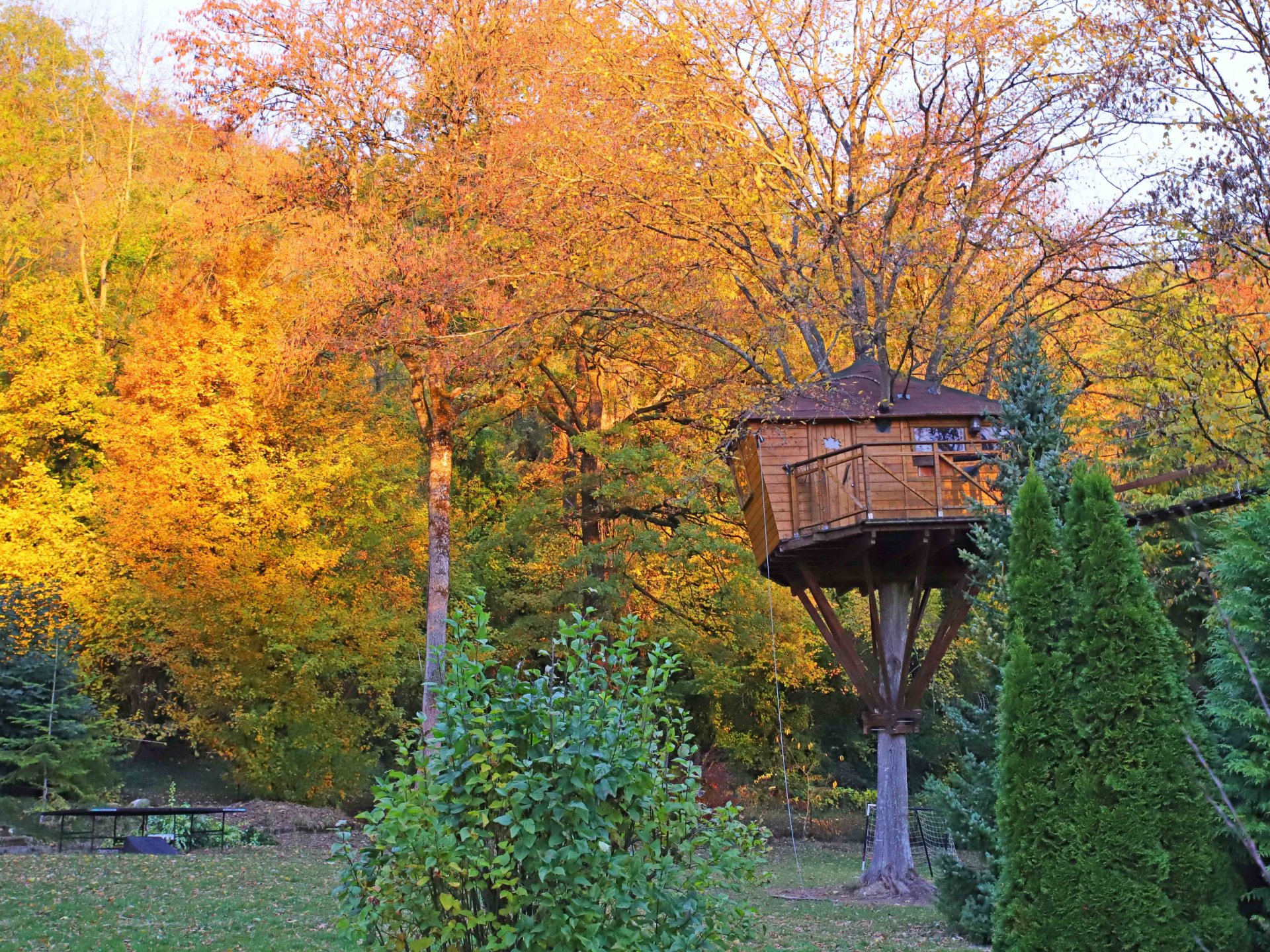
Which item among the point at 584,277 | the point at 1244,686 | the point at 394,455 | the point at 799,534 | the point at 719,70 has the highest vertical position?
the point at 719,70

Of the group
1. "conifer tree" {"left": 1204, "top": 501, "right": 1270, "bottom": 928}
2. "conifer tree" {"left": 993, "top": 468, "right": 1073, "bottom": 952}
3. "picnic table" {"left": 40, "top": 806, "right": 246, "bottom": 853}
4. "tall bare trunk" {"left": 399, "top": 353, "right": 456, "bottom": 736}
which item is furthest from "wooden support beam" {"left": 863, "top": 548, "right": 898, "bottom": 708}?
"picnic table" {"left": 40, "top": 806, "right": 246, "bottom": 853}

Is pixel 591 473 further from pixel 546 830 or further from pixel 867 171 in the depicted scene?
pixel 546 830

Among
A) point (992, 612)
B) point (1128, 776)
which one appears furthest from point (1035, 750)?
point (992, 612)

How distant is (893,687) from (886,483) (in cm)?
291

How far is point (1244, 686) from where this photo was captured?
601 centimetres

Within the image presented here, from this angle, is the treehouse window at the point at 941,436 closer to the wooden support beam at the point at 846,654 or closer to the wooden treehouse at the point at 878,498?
the wooden treehouse at the point at 878,498

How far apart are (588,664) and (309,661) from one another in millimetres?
17350

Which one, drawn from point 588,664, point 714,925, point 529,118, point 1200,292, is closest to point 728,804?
point 714,925

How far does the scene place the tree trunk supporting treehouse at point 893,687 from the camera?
49.6 feet

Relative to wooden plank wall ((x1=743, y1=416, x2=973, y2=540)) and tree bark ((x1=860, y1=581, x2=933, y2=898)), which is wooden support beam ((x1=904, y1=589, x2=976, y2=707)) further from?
wooden plank wall ((x1=743, y1=416, x2=973, y2=540))

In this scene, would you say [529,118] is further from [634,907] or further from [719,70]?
[634,907]

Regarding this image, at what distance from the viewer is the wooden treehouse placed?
14492 millimetres

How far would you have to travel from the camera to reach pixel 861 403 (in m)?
15.6

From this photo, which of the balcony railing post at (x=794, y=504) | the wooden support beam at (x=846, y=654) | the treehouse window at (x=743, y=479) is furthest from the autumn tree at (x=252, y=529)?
the wooden support beam at (x=846, y=654)
